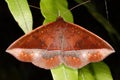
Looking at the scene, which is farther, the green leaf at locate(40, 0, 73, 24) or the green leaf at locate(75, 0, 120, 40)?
the green leaf at locate(75, 0, 120, 40)

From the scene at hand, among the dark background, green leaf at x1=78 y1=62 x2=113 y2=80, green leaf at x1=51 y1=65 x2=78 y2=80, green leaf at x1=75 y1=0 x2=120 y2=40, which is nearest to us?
green leaf at x1=51 y1=65 x2=78 y2=80

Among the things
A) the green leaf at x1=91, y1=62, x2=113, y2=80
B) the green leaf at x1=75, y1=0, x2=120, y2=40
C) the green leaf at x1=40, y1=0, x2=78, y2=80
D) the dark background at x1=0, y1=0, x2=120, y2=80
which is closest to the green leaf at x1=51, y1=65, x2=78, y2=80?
the green leaf at x1=40, y1=0, x2=78, y2=80

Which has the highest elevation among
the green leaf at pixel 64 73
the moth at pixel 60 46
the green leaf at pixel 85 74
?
the moth at pixel 60 46

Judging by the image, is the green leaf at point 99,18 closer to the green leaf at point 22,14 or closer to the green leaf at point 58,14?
the green leaf at point 58,14

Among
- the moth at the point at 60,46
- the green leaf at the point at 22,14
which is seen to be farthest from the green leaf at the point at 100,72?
the green leaf at the point at 22,14

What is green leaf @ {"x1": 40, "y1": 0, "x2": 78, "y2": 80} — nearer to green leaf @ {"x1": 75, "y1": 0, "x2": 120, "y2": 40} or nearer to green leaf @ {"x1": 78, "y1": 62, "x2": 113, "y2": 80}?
green leaf @ {"x1": 78, "y1": 62, "x2": 113, "y2": 80}

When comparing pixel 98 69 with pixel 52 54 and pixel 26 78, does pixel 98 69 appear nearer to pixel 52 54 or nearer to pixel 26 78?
pixel 52 54
